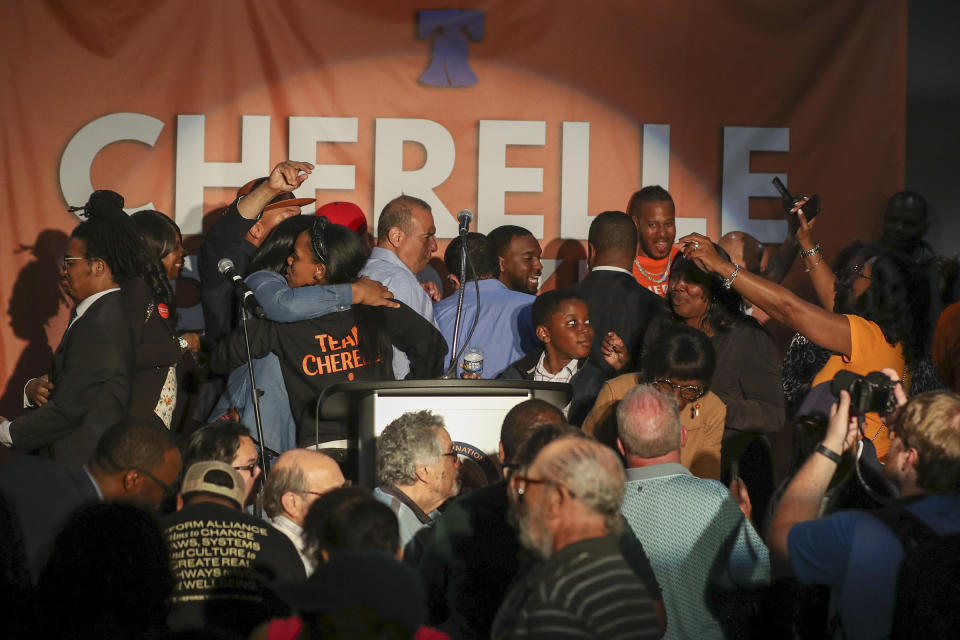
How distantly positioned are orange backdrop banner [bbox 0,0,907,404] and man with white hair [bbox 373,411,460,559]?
10.3 ft

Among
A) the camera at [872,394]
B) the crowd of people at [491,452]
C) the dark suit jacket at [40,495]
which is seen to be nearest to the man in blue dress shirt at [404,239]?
the crowd of people at [491,452]

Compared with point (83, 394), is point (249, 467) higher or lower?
lower

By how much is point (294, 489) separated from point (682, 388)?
1703 mm

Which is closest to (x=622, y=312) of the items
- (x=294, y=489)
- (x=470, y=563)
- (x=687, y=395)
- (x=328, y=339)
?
(x=687, y=395)

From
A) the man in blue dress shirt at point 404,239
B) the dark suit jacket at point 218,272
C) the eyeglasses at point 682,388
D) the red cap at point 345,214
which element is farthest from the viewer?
the red cap at point 345,214

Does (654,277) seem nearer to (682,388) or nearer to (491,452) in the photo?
(682,388)

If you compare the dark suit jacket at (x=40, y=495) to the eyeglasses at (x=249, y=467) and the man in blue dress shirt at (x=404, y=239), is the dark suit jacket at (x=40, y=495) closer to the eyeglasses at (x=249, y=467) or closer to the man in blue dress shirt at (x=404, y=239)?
the eyeglasses at (x=249, y=467)

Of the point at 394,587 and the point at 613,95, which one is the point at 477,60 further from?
the point at 394,587

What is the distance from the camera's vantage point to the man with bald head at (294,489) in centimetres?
348

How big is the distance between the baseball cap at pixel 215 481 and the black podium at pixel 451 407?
0.72m

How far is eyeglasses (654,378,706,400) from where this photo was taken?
442 centimetres

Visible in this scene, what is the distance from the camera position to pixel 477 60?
21.8ft

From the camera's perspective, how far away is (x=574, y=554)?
2.32m

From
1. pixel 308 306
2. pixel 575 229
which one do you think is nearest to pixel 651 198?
pixel 575 229
